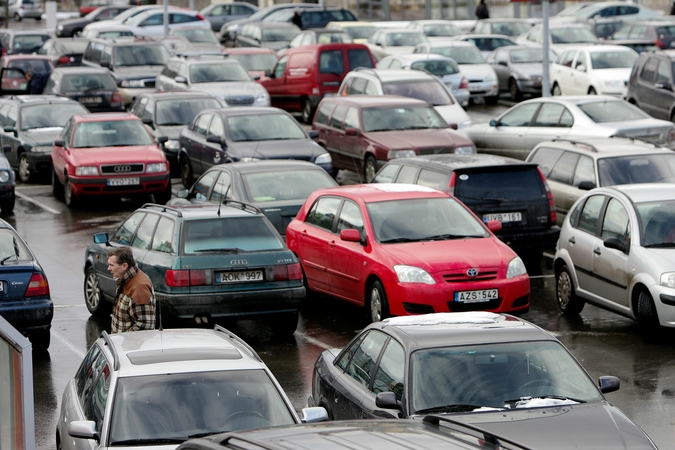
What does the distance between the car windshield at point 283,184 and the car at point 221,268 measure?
3.40 m

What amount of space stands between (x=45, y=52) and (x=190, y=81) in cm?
1289

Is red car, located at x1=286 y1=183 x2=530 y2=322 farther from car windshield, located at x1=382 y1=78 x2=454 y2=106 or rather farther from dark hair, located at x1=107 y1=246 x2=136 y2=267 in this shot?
car windshield, located at x1=382 y1=78 x2=454 y2=106

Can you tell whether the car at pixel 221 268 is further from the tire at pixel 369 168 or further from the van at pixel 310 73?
the van at pixel 310 73

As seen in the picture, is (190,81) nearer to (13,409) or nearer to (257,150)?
(257,150)

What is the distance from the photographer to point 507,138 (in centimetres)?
2383

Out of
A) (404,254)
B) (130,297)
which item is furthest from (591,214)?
(130,297)

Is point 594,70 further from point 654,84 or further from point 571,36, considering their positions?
point 571,36

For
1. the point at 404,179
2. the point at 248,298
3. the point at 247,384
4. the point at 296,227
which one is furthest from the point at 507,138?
the point at 247,384

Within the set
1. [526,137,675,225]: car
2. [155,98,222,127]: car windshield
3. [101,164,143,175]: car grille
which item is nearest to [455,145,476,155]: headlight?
[526,137,675,225]: car

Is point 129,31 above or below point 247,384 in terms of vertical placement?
below

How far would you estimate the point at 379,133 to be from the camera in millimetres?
22969

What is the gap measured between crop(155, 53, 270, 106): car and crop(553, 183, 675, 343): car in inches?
643

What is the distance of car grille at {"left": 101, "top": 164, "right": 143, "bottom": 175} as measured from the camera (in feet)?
72.3

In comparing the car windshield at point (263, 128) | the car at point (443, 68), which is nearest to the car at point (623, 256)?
the car windshield at point (263, 128)
